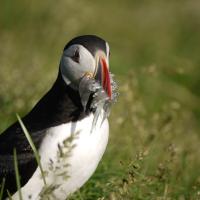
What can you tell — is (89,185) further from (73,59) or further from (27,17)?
(27,17)

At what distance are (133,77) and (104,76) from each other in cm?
196

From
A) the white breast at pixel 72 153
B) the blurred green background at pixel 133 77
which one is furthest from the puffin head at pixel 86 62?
the blurred green background at pixel 133 77

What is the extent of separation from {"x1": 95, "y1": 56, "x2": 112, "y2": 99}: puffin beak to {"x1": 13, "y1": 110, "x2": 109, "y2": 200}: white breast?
269 millimetres

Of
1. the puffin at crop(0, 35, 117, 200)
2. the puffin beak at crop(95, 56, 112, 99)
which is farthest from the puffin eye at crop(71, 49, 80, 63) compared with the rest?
the puffin beak at crop(95, 56, 112, 99)

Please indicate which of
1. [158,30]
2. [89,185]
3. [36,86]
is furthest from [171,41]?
[89,185]

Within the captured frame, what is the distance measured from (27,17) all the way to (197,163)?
4.25 m

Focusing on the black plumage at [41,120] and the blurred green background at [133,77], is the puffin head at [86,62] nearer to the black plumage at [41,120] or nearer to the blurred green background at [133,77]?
the black plumage at [41,120]

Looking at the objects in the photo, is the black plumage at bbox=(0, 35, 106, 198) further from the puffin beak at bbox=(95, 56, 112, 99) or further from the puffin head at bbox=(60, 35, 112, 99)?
the puffin beak at bbox=(95, 56, 112, 99)

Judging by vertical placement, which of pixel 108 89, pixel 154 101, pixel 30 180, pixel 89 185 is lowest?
pixel 154 101

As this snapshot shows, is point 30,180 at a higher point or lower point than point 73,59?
lower

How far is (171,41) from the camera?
12586 millimetres

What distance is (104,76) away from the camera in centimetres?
487

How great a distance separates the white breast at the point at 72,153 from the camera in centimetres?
492

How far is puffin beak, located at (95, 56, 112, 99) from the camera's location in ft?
15.9
